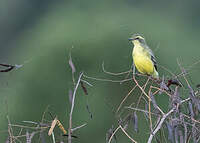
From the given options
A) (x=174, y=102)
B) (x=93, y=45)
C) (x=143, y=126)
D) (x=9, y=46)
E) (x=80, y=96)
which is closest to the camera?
(x=174, y=102)

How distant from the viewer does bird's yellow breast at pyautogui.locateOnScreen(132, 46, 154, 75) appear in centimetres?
713

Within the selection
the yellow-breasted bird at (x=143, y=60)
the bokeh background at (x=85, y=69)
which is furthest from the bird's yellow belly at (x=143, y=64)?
the bokeh background at (x=85, y=69)

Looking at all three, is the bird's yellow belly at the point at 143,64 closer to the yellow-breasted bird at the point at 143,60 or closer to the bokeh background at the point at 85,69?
the yellow-breasted bird at the point at 143,60

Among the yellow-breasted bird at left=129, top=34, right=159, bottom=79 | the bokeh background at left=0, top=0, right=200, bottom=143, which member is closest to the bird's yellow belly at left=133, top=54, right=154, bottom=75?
the yellow-breasted bird at left=129, top=34, right=159, bottom=79

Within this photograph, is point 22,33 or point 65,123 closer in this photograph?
point 65,123

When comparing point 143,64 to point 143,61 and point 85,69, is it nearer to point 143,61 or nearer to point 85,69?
point 143,61

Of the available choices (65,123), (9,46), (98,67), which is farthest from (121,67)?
(9,46)

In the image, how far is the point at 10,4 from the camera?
34844 millimetres

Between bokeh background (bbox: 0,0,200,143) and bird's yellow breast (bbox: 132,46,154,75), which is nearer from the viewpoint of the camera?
bird's yellow breast (bbox: 132,46,154,75)

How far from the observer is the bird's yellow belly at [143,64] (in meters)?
7.13

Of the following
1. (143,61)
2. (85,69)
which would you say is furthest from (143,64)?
(85,69)

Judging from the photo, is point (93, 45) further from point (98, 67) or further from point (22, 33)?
point (22, 33)

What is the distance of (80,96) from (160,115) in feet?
38.4

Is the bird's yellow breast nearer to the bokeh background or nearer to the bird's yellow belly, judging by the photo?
the bird's yellow belly
